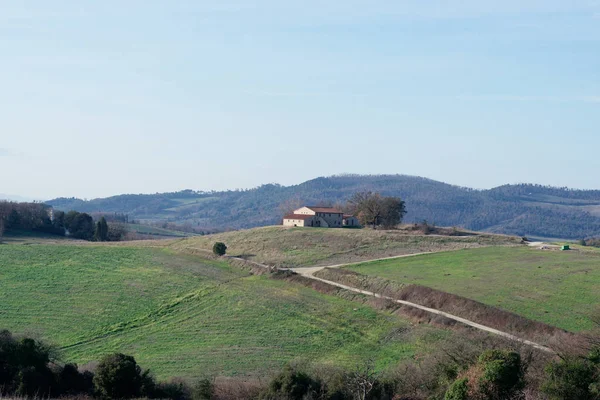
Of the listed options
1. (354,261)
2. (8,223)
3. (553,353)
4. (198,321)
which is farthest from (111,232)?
(553,353)

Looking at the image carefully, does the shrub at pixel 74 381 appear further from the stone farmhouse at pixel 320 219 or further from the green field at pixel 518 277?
the stone farmhouse at pixel 320 219

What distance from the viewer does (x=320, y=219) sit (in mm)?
101500

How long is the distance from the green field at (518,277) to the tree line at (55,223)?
61.1 metres

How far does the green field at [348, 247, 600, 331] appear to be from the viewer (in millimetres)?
45812

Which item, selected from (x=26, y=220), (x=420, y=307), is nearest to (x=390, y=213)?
(x=420, y=307)

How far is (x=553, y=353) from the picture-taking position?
33.0 meters

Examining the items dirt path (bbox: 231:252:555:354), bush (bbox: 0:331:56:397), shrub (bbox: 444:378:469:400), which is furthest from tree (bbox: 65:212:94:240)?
shrub (bbox: 444:378:469:400)

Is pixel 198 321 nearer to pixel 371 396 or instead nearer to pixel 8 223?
pixel 371 396

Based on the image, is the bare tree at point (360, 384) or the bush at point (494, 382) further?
the bare tree at point (360, 384)

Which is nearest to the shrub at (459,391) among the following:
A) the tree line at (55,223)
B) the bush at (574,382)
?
the bush at (574,382)

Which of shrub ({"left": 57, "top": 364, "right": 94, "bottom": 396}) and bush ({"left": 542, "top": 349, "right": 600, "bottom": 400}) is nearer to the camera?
bush ({"left": 542, "top": 349, "right": 600, "bottom": 400})

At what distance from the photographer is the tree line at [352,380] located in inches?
990

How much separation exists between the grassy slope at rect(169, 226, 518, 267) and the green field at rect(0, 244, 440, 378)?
863 cm

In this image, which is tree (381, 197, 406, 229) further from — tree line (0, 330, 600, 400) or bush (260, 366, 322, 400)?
bush (260, 366, 322, 400)
